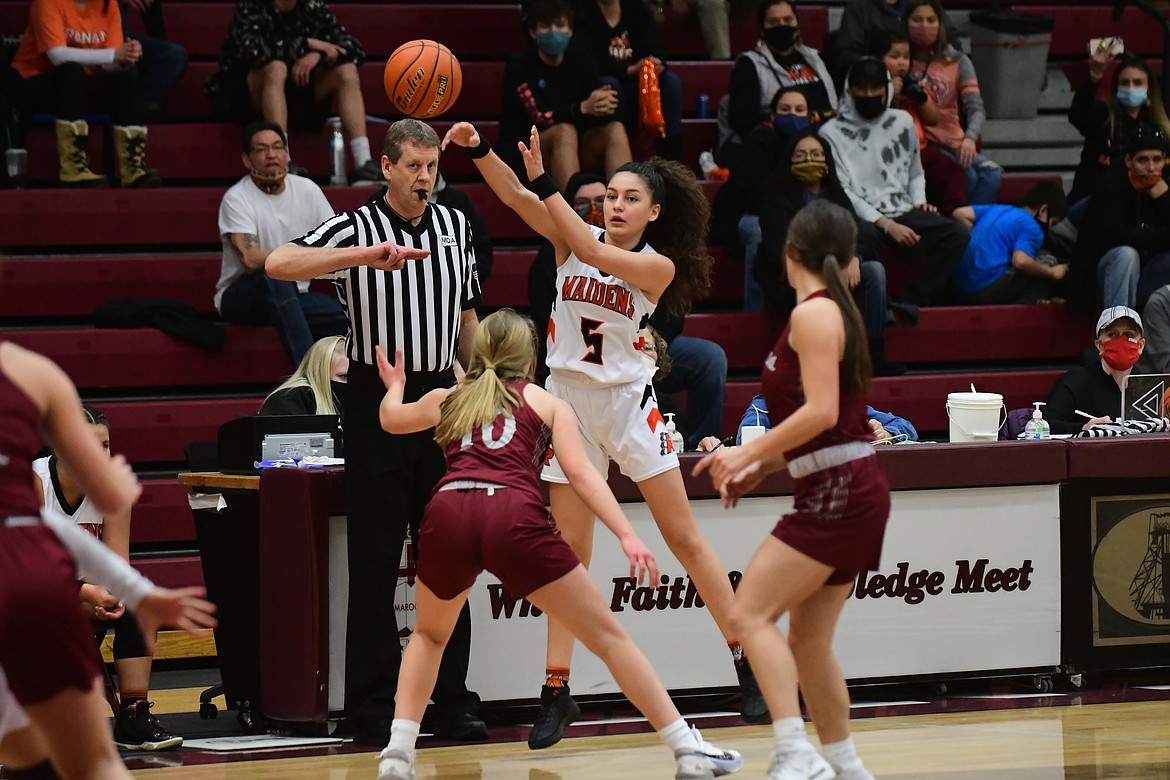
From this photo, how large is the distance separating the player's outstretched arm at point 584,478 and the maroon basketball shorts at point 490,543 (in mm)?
164

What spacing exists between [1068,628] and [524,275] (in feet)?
14.6

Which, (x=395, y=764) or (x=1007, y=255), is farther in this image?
(x=1007, y=255)

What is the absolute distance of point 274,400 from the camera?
6.93 metres

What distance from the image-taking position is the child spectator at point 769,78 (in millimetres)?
10406

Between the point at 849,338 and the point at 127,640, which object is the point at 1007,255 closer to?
the point at 849,338

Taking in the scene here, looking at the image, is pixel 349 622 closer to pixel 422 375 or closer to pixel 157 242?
pixel 422 375

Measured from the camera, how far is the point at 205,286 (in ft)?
31.2

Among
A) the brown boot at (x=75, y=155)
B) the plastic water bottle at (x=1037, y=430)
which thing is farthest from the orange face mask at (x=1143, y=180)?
the brown boot at (x=75, y=155)

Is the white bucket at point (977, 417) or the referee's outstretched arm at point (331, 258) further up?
the referee's outstretched arm at point (331, 258)

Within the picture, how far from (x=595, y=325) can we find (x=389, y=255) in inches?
32.9

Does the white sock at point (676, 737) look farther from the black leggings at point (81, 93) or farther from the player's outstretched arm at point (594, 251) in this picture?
the black leggings at point (81, 93)

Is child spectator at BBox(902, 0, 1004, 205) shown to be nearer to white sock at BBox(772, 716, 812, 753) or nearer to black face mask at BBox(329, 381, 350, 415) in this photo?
black face mask at BBox(329, 381, 350, 415)

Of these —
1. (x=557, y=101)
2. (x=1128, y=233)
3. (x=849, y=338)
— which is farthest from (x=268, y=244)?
(x=1128, y=233)

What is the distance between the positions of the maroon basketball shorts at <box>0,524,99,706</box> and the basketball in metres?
4.30
